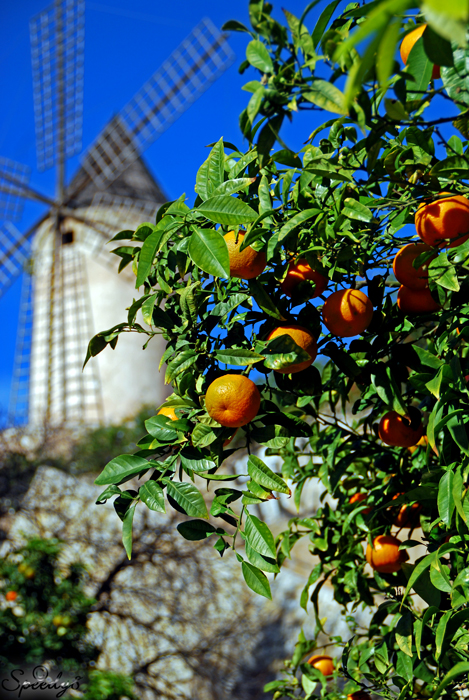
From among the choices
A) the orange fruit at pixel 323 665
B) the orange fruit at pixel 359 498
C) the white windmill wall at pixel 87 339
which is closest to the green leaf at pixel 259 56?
the orange fruit at pixel 359 498

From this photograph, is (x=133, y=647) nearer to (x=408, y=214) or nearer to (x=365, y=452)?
(x=365, y=452)

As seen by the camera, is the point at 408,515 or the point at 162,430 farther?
the point at 408,515

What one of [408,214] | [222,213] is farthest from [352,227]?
[222,213]

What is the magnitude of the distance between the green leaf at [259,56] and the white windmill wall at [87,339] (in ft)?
24.5

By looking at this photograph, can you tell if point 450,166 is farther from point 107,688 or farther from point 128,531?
point 107,688

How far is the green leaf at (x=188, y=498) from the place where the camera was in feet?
2.52

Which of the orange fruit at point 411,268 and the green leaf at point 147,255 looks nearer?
the green leaf at point 147,255

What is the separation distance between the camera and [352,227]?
969mm

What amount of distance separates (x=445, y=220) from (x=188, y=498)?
1.80 feet

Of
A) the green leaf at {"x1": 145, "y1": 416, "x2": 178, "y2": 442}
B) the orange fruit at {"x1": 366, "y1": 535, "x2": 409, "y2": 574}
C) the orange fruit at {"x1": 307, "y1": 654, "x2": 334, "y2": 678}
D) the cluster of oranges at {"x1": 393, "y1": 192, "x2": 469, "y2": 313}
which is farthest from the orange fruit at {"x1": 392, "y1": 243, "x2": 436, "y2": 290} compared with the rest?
the orange fruit at {"x1": 307, "y1": 654, "x2": 334, "y2": 678}

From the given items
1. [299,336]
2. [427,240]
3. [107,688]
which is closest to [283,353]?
[299,336]

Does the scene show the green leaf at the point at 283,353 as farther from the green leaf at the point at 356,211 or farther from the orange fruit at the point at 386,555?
the orange fruit at the point at 386,555

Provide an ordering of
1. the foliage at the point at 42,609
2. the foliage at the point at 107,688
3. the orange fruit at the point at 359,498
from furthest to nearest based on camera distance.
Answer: the foliage at the point at 42,609 → the foliage at the point at 107,688 → the orange fruit at the point at 359,498

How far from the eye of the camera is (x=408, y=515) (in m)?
1.25
